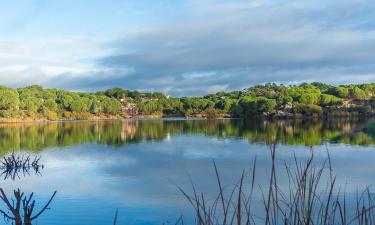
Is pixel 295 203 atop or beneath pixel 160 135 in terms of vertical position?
atop

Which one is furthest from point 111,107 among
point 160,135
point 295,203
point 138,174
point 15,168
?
point 295,203

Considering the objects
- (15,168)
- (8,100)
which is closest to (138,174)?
(15,168)

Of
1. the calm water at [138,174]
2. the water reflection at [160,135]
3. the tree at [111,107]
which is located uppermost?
the tree at [111,107]

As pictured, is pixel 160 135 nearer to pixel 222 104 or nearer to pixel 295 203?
pixel 295 203

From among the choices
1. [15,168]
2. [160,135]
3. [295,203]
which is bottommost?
[15,168]

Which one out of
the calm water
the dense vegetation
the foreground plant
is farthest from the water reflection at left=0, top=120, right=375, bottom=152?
the dense vegetation

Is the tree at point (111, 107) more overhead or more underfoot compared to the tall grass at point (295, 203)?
more overhead

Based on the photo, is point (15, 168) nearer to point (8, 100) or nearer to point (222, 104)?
point (8, 100)

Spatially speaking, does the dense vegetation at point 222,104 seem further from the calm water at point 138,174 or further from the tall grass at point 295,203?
the tall grass at point 295,203

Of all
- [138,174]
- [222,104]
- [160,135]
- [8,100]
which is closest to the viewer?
[138,174]

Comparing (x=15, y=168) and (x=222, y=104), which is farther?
(x=222, y=104)

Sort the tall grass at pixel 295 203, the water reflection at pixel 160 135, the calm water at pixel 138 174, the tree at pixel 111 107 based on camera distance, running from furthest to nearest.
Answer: the tree at pixel 111 107
the water reflection at pixel 160 135
the calm water at pixel 138 174
the tall grass at pixel 295 203

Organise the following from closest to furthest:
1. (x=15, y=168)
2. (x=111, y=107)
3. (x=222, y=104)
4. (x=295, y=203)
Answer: (x=295, y=203) < (x=15, y=168) < (x=111, y=107) < (x=222, y=104)

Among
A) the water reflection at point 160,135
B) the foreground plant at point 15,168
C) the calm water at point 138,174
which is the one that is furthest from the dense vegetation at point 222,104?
the foreground plant at point 15,168
